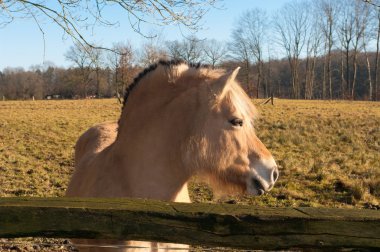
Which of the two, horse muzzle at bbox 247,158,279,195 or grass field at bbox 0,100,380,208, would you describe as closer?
horse muzzle at bbox 247,158,279,195

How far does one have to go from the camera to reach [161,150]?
313 centimetres

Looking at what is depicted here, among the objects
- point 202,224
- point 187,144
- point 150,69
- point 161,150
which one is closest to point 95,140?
point 150,69

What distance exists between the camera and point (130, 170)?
123 inches

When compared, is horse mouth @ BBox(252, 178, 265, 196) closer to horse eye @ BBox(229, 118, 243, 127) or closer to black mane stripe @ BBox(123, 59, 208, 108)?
horse eye @ BBox(229, 118, 243, 127)

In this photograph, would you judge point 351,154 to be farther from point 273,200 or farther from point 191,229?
point 191,229

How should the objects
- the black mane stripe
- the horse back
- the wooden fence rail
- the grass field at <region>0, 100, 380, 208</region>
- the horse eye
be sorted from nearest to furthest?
the wooden fence rail < the horse eye < the black mane stripe < the horse back < the grass field at <region>0, 100, 380, 208</region>

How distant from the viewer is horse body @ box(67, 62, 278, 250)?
3.04m

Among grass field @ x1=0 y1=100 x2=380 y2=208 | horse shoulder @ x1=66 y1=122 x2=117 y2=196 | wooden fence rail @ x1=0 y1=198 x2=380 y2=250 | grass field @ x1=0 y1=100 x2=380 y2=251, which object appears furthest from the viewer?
grass field @ x1=0 y1=100 x2=380 y2=208

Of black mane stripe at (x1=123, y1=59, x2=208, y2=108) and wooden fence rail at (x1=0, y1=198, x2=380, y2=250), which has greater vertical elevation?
black mane stripe at (x1=123, y1=59, x2=208, y2=108)

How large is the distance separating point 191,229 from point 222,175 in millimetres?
1286

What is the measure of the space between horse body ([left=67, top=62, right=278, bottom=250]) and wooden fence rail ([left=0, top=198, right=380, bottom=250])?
3.71 ft

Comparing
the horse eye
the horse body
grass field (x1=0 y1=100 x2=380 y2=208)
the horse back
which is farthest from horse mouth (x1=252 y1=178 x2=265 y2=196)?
the horse back

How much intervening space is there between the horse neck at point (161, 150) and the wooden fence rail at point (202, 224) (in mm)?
1166

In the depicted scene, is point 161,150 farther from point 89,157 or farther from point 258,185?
point 89,157
